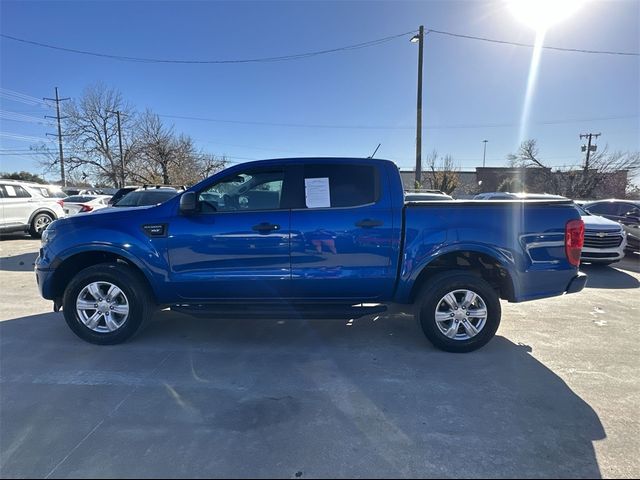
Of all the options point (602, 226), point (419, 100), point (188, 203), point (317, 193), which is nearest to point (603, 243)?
point (602, 226)

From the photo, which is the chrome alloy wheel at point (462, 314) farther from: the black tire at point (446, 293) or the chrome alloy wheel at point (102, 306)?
the chrome alloy wheel at point (102, 306)

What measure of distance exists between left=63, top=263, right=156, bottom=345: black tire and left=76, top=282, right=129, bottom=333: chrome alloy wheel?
0.04 m

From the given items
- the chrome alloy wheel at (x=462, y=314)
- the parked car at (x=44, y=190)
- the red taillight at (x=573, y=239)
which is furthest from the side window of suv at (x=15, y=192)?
the red taillight at (x=573, y=239)

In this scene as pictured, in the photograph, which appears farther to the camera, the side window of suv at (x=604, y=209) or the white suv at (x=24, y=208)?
the white suv at (x=24, y=208)

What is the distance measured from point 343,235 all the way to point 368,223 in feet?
0.90

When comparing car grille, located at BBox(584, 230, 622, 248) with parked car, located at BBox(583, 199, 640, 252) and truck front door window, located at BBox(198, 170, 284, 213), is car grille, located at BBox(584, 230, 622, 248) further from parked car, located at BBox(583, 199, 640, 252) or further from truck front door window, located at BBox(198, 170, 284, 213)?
truck front door window, located at BBox(198, 170, 284, 213)

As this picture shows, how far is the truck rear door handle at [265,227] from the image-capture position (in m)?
3.76

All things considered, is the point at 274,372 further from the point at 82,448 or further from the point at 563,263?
the point at 563,263

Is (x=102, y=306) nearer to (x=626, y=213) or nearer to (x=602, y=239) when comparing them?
(x=602, y=239)

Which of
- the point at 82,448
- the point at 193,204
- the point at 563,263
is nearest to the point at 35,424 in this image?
the point at 82,448

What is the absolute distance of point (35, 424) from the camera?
2.66m

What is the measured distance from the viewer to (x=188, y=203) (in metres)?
3.74

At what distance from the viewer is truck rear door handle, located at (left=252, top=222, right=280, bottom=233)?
12.3ft

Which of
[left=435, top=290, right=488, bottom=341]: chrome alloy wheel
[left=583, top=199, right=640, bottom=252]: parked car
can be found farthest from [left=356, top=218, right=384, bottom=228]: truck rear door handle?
[left=583, top=199, right=640, bottom=252]: parked car
